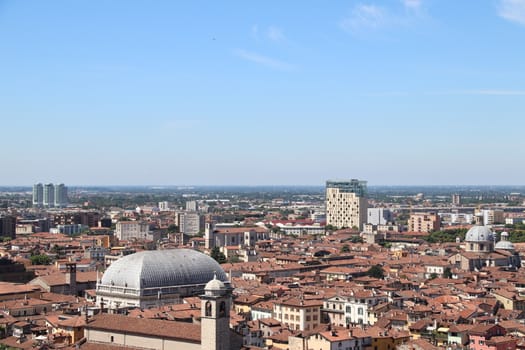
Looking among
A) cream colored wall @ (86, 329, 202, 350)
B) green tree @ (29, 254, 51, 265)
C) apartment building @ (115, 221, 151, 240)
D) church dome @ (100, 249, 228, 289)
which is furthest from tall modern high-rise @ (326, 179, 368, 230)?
cream colored wall @ (86, 329, 202, 350)

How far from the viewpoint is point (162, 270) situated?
42312 mm

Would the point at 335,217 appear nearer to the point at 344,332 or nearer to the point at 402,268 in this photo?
the point at 402,268

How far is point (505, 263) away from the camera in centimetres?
7100

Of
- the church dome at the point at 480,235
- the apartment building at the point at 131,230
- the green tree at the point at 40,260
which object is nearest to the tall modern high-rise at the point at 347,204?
the apartment building at the point at 131,230

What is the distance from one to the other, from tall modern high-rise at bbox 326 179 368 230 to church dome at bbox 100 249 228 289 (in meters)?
84.6

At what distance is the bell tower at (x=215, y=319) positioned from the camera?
27.9 meters

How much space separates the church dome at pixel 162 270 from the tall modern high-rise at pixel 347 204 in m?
84.6

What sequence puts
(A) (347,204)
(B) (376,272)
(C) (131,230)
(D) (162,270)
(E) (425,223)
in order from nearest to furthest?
(D) (162,270), (B) (376,272), (C) (131,230), (E) (425,223), (A) (347,204)

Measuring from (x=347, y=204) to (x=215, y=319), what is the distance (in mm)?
103840

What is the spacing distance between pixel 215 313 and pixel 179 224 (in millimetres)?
95868

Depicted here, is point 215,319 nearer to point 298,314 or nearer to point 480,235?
point 298,314

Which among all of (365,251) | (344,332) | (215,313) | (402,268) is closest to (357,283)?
(402,268)

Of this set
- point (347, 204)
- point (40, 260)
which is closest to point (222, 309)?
point (40, 260)

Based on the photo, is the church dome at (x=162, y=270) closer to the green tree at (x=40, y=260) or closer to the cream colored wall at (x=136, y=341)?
the cream colored wall at (x=136, y=341)
